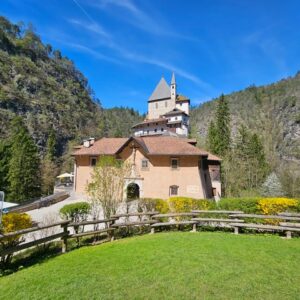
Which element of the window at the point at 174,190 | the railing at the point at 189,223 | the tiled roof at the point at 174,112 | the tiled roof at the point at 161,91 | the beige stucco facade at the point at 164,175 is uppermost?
the tiled roof at the point at 161,91

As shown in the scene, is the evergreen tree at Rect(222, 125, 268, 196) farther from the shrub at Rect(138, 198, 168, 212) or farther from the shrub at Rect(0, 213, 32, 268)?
the shrub at Rect(0, 213, 32, 268)

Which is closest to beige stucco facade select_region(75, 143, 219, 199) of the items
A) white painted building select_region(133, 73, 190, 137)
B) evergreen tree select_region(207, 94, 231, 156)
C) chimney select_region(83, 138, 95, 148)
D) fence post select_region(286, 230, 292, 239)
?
chimney select_region(83, 138, 95, 148)

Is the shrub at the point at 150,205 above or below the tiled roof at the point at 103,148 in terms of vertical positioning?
below

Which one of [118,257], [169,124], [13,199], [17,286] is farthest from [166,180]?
[169,124]

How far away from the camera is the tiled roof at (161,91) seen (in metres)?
71.6

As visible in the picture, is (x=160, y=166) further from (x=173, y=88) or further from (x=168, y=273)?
(x=173, y=88)

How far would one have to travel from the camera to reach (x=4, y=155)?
3931cm

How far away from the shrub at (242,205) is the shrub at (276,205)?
13.3 inches

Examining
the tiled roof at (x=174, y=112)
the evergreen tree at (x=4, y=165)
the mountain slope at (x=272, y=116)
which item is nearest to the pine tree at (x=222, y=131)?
the mountain slope at (x=272, y=116)

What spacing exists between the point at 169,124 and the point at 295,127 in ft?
94.9

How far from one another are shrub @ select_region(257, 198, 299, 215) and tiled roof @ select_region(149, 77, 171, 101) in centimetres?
6008

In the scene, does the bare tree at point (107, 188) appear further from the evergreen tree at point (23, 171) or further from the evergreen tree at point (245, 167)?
the evergreen tree at point (23, 171)

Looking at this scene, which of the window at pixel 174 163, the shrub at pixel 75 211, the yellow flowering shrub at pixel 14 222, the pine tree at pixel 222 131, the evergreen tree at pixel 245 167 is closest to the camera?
the yellow flowering shrub at pixel 14 222

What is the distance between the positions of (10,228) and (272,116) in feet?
201
